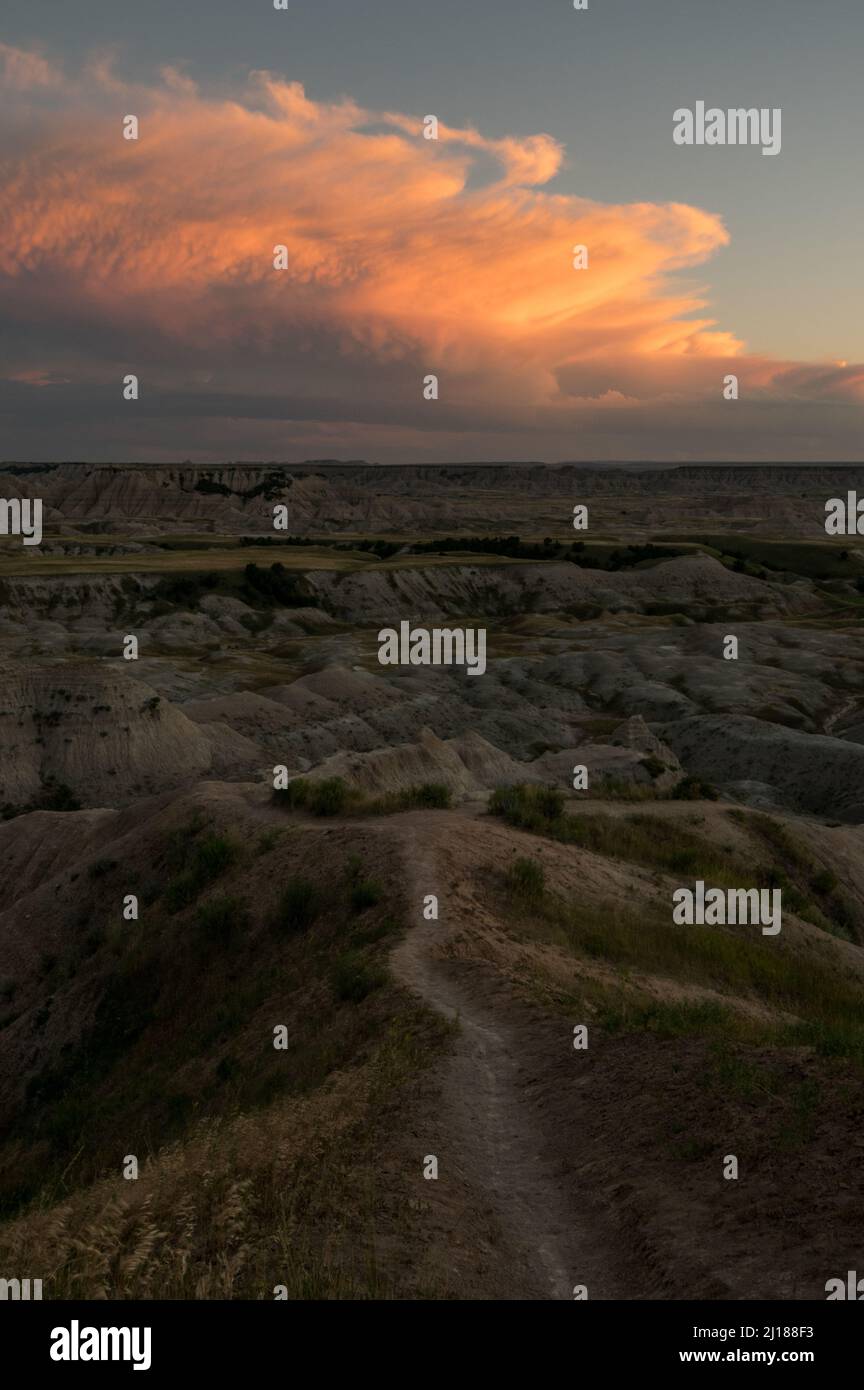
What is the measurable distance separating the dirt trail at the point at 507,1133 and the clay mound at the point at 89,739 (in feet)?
120

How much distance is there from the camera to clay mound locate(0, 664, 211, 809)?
164 feet

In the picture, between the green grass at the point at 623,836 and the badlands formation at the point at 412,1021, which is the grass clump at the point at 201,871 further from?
the green grass at the point at 623,836

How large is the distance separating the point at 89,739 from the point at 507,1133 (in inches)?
1767

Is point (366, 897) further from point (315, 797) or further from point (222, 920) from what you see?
point (315, 797)

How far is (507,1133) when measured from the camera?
1173 centimetres

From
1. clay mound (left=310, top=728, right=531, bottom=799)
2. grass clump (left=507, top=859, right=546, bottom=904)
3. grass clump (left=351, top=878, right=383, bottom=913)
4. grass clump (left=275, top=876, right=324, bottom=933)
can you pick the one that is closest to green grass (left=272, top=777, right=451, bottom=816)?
clay mound (left=310, top=728, right=531, bottom=799)

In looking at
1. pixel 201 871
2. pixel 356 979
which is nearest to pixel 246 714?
pixel 201 871

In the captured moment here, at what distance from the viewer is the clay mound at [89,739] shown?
50.1 meters

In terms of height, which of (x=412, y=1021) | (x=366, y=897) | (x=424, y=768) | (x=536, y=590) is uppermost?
(x=536, y=590)

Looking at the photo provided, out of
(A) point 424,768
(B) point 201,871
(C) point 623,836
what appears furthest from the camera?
(A) point 424,768

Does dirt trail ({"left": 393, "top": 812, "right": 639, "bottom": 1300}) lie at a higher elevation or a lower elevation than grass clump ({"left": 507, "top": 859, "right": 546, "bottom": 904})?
lower

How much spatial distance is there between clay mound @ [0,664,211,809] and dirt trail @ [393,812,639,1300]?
3661 centimetres

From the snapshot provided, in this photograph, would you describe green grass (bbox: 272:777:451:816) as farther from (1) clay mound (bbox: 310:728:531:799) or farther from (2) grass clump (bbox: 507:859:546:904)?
(2) grass clump (bbox: 507:859:546:904)

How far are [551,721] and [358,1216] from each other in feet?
194
